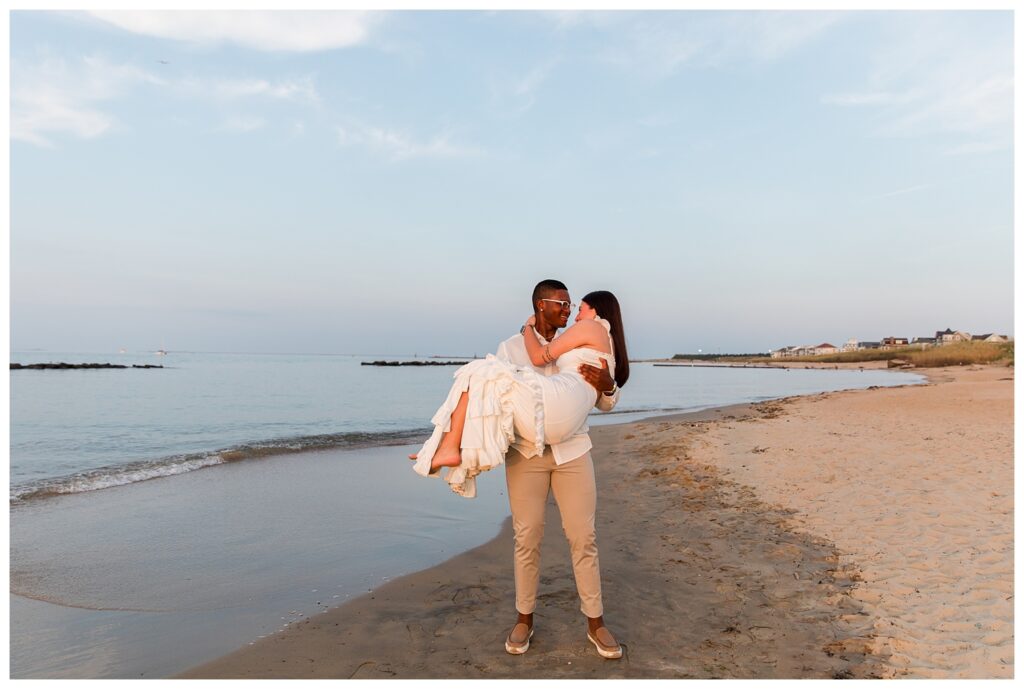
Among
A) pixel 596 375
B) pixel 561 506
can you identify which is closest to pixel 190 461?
pixel 561 506

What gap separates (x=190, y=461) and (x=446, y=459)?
11161 millimetres

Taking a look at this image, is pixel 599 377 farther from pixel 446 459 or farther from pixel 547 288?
pixel 446 459

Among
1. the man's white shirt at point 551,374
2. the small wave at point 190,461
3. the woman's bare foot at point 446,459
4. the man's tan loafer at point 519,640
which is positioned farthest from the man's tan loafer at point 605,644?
the small wave at point 190,461

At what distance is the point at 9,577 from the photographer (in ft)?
18.0

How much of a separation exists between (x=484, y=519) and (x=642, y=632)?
12.1 ft

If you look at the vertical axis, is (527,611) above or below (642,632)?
above

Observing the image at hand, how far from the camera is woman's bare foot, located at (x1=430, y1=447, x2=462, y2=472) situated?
134 inches

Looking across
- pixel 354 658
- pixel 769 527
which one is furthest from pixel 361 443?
pixel 354 658

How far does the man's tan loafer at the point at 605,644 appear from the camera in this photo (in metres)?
3.60

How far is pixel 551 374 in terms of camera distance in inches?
146

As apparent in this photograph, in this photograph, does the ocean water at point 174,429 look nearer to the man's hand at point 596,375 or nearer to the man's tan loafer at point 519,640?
the man's tan loafer at point 519,640

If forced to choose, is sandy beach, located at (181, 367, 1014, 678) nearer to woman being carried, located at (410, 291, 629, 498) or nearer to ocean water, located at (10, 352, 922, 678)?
ocean water, located at (10, 352, 922, 678)

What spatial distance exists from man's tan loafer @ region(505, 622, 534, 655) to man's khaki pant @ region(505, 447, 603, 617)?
1.18 feet

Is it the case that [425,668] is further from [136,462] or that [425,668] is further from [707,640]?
[136,462]
